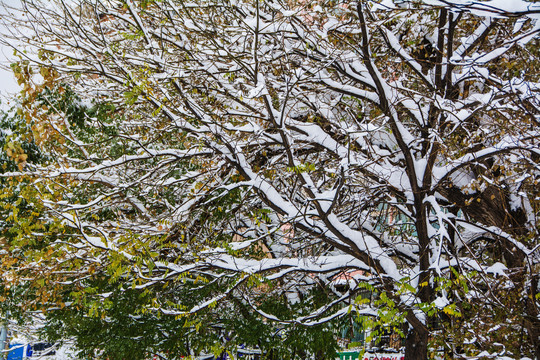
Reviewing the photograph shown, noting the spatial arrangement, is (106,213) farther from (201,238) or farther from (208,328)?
(208,328)

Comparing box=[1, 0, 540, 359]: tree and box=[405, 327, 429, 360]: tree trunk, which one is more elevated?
box=[1, 0, 540, 359]: tree

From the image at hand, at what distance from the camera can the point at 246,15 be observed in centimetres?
735

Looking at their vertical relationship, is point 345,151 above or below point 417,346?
above

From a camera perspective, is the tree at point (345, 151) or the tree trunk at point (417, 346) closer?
the tree at point (345, 151)

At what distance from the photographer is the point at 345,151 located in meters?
6.21

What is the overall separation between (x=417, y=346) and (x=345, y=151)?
271 cm

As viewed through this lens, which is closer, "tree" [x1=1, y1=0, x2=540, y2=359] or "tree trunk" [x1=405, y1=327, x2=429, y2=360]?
"tree" [x1=1, y1=0, x2=540, y2=359]

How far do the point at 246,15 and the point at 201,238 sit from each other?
3761 millimetres

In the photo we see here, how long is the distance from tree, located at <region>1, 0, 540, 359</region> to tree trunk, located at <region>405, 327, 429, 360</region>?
0.7 inches

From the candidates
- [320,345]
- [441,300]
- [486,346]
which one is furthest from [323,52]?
[320,345]

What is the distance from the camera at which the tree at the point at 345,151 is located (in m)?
5.51

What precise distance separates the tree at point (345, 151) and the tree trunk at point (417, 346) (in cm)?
2

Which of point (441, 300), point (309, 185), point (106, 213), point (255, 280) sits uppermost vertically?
point (106, 213)

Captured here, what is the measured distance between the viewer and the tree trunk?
6.27 meters
